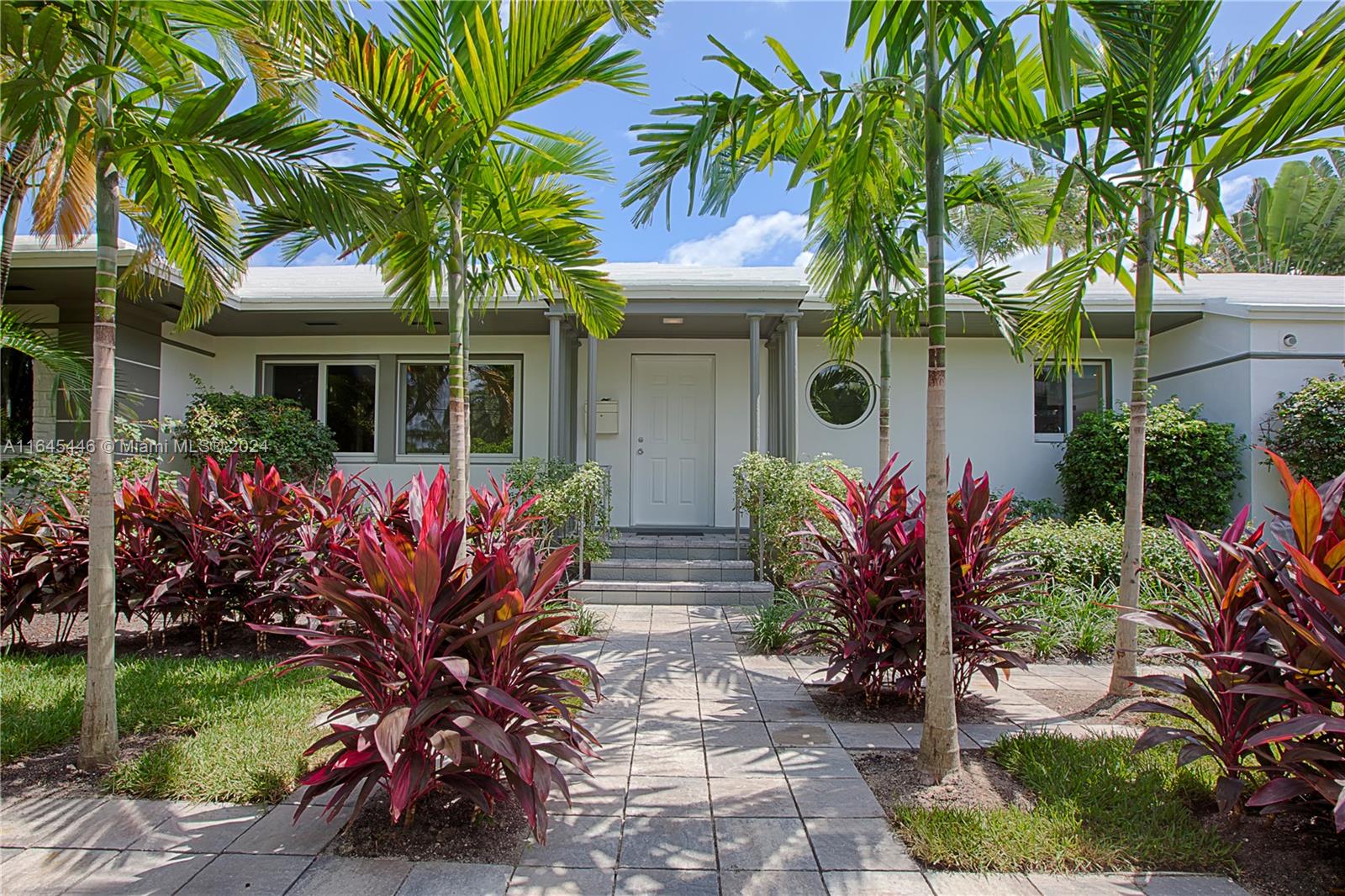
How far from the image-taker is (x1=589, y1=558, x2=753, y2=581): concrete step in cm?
699

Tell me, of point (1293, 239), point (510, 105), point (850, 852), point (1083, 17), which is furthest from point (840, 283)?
point (1293, 239)

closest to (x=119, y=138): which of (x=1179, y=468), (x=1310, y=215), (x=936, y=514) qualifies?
(x=936, y=514)

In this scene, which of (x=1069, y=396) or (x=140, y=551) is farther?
(x=1069, y=396)

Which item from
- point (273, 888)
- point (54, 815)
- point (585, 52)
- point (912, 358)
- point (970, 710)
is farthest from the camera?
point (912, 358)

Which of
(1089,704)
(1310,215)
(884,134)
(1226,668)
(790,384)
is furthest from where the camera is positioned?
(1310,215)

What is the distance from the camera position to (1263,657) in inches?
93.0

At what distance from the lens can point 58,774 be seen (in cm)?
284

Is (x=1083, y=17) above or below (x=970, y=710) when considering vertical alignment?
above

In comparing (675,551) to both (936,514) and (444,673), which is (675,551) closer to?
(936,514)

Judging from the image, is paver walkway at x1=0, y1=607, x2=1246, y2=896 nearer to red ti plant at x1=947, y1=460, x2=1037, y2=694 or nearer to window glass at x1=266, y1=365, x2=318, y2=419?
red ti plant at x1=947, y1=460, x2=1037, y2=694

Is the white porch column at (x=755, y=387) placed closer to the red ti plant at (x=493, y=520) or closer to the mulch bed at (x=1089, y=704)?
the red ti plant at (x=493, y=520)

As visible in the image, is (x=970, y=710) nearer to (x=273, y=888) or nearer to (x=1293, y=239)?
(x=273, y=888)

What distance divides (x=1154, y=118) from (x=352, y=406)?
29.9ft

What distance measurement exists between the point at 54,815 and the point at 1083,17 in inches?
205
